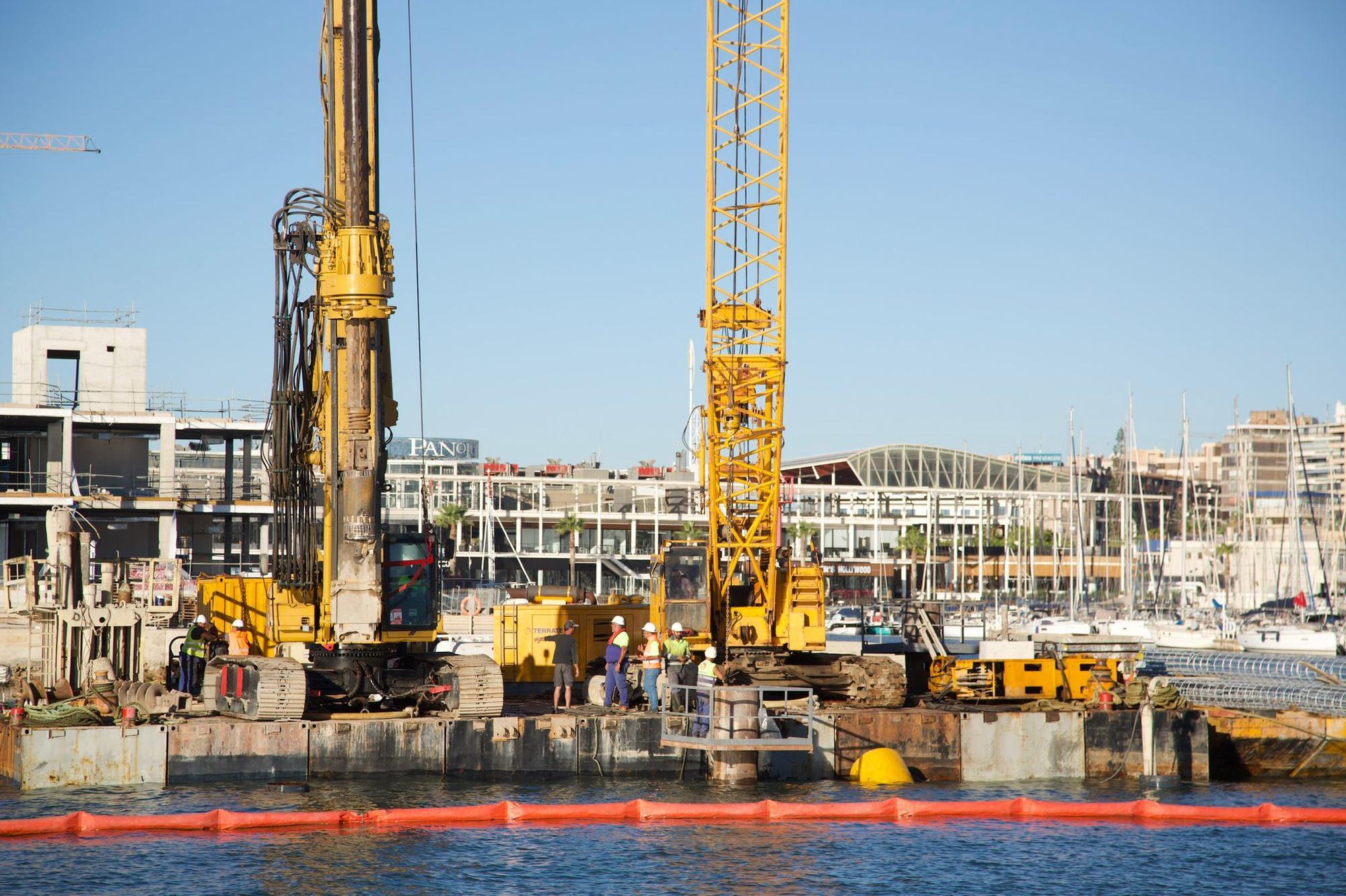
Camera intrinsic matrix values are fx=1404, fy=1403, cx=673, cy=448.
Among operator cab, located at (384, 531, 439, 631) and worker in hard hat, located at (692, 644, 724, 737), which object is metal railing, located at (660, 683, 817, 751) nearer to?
worker in hard hat, located at (692, 644, 724, 737)

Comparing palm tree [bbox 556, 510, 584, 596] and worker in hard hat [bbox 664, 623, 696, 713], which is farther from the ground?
palm tree [bbox 556, 510, 584, 596]

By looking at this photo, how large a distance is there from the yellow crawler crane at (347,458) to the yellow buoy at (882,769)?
7456mm

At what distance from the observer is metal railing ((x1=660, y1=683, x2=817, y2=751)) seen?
2542cm

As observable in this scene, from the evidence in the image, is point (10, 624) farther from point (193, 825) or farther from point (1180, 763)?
point (1180, 763)

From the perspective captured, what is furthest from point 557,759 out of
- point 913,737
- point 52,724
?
point 52,724

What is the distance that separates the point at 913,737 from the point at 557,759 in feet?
23.6

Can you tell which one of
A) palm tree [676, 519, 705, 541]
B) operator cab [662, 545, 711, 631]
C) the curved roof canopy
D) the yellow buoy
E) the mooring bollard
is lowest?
the yellow buoy

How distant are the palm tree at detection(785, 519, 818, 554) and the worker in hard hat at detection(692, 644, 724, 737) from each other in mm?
74957

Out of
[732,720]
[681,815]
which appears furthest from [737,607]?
[681,815]

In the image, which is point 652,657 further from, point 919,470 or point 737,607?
point 919,470

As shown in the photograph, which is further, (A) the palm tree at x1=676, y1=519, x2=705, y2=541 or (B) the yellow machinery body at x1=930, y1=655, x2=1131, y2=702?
(A) the palm tree at x1=676, y1=519, x2=705, y2=541

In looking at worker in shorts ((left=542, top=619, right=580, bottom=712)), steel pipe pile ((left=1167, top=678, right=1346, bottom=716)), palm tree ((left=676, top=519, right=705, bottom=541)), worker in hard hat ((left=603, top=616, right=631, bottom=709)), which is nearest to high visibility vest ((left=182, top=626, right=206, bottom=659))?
worker in shorts ((left=542, top=619, right=580, bottom=712))

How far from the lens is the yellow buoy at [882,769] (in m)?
28.1

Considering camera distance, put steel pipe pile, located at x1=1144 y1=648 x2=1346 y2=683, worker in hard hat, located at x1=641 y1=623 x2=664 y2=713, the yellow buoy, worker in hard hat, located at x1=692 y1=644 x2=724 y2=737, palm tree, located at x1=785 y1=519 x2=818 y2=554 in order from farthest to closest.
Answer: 1. palm tree, located at x1=785 y1=519 x2=818 y2=554
2. steel pipe pile, located at x1=1144 y1=648 x2=1346 y2=683
3. worker in hard hat, located at x1=641 y1=623 x2=664 y2=713
4. the yellow buoy
5. worker in hard hat, located at x1=692 y1=644 x2=724 y2=737
